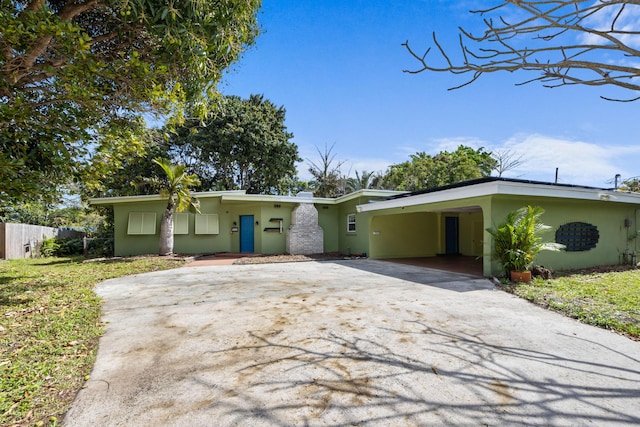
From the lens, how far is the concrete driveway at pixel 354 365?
2393mm

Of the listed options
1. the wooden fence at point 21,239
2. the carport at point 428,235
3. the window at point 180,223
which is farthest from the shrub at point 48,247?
the carport at point 428,235

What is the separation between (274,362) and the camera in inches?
129

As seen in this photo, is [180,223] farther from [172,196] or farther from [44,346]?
[44,346]

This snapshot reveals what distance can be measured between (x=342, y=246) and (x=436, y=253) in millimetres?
4697

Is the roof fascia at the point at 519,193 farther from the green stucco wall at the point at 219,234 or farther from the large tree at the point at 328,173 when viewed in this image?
the large tree at the point at 328,173

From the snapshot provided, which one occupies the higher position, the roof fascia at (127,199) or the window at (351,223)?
the roof fascia at (127,199)

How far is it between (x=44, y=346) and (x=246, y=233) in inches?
507

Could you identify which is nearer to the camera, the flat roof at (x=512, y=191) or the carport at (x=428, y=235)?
the flat roof at (x=512, y=191)

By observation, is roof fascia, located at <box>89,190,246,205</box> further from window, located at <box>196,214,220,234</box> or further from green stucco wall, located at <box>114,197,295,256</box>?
window, located at <box>196,214,220,234</box>

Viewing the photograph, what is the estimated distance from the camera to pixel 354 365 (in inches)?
126

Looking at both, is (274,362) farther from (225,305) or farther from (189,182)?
(189,182)

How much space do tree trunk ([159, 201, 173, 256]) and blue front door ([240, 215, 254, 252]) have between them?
12.0ft

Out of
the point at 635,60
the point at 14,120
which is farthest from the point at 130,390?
the point at 635,60

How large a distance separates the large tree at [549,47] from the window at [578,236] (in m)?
8.12
